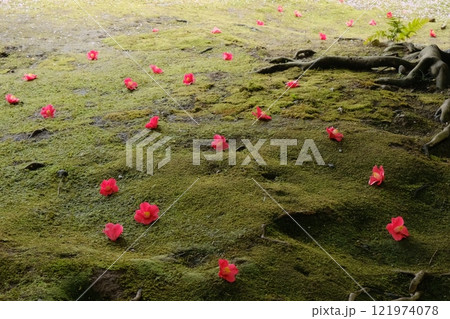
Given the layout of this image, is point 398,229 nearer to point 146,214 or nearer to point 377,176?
point 377,176

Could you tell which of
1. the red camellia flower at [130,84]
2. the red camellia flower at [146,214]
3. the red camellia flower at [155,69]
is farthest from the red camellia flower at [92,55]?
the red camellia flower at [146,214]

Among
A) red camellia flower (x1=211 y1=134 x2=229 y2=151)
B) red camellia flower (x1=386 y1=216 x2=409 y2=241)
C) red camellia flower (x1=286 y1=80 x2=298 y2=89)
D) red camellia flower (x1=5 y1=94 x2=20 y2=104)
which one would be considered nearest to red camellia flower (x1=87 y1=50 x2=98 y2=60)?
red camellia flower (x1=5 y1=94 x2=20 y2=104)

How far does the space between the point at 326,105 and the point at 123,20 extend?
6.91 metres

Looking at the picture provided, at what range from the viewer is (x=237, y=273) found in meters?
3.00

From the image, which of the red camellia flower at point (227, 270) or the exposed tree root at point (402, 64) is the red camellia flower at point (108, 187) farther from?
the exposed tree root at point (402, 64)

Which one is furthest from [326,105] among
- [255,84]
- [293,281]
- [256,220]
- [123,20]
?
[123,20]

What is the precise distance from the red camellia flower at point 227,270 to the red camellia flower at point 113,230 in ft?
3.07

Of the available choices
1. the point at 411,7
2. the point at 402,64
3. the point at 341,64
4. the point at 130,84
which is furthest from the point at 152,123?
the point at 411,7

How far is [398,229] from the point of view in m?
3.42

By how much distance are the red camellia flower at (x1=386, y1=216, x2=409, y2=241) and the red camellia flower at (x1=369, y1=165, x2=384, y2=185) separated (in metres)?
0.60

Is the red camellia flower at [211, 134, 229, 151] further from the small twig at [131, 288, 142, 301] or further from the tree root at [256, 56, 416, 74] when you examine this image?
the tree root at [256, 56, 416, 74]

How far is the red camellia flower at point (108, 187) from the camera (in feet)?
13.0

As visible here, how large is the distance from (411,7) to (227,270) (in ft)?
42.1

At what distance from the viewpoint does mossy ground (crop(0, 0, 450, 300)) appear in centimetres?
301
